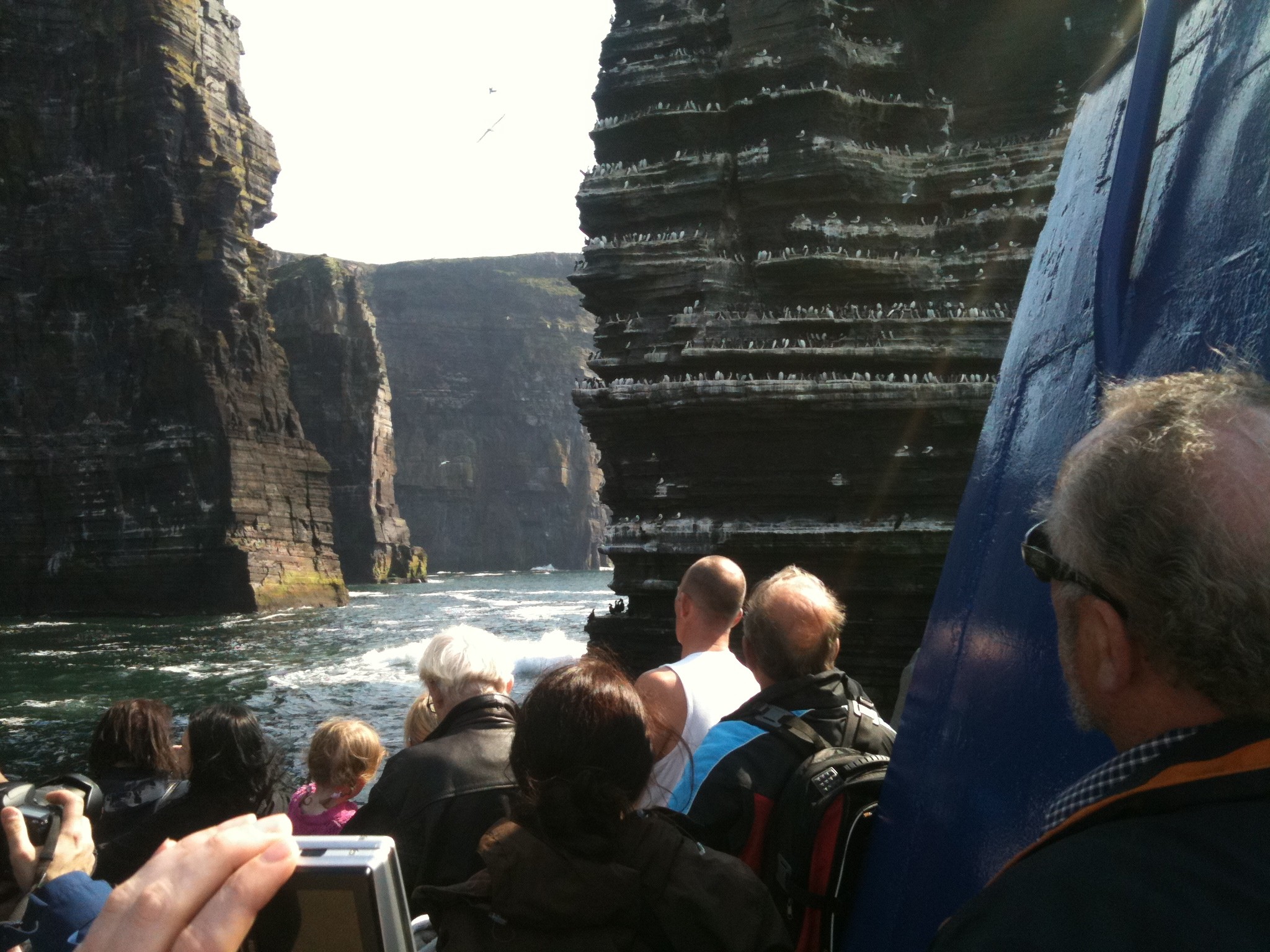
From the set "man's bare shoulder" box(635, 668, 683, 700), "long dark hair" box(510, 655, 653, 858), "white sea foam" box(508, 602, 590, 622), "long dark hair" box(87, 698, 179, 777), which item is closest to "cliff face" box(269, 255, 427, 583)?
"white sea foam" box(508, 602, 590, 622)

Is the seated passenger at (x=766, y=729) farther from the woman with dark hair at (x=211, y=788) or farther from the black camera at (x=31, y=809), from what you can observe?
the woman with dark hair at (x=211, y=788)

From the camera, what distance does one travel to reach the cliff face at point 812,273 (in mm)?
16953

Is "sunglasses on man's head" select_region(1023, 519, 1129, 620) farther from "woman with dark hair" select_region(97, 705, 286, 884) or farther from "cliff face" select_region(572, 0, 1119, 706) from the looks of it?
"cliff face" select_region(572, 0, 1119, 706)

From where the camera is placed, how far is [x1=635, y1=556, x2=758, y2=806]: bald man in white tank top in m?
3.37

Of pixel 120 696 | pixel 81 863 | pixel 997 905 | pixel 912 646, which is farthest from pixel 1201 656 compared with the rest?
pixel 120 696

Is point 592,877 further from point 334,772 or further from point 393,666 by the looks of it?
point 393,666

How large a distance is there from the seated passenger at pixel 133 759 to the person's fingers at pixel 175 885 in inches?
126

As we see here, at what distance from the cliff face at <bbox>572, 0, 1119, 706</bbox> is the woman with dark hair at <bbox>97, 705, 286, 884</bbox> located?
42.1ft

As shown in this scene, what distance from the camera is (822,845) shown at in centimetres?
224

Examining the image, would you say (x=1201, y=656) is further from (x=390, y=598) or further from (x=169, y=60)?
(x=390, y=598)

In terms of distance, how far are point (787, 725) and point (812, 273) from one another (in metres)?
17.2

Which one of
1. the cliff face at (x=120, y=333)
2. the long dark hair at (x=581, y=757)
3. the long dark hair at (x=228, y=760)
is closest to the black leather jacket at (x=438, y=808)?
the long dark hair at (x=581, y=757)

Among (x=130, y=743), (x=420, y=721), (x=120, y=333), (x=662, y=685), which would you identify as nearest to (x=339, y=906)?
(x=662, y=685)

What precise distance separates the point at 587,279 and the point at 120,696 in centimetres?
1223
